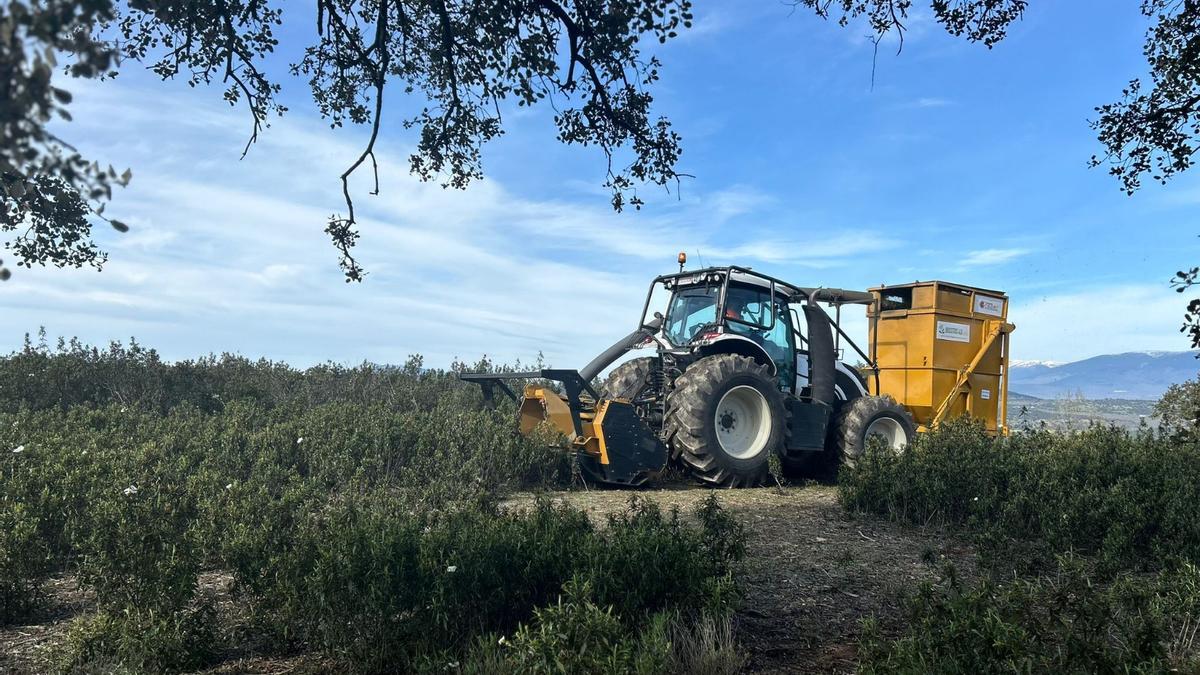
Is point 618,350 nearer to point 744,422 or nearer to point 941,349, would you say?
point 744,422

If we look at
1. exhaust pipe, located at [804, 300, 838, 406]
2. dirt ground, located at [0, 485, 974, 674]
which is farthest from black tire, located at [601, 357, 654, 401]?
dirt ground, located at [0, 485, 974, 674]

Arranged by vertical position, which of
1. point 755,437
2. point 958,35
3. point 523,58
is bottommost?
point 755,437

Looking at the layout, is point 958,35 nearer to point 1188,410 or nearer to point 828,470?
point 828,470

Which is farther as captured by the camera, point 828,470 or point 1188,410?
point 1188,410

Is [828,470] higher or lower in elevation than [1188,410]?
lower

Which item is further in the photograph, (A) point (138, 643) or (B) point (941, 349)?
(B) point (941, 349)

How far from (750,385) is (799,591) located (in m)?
4.36

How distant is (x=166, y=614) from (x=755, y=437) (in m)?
6.71

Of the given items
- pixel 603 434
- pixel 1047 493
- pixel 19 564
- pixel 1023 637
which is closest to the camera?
pixel 1023 637

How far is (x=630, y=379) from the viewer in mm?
9992

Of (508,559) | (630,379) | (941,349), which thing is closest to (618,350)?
(630,379)

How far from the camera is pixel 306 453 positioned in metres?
8.27

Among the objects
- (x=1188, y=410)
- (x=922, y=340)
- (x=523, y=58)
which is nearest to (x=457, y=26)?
(x=523, y=58)

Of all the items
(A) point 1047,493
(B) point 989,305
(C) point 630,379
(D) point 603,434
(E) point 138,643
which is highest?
(B) point 989,305
